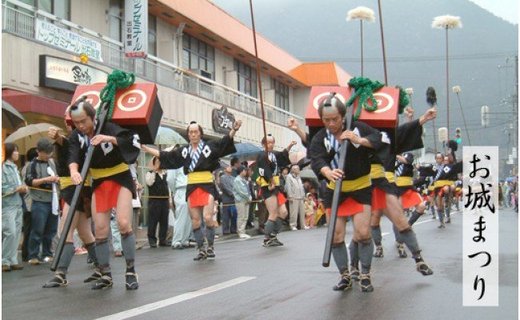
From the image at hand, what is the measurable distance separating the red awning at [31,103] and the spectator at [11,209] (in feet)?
14.7

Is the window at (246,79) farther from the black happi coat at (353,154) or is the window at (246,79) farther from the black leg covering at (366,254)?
the black leg covering at (366,254)

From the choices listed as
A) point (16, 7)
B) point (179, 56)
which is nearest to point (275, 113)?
point (179, 56)

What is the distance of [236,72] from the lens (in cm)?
3488

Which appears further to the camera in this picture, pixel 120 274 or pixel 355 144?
pixel 120 274

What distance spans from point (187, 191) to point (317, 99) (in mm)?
3941

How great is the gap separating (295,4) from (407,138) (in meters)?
176

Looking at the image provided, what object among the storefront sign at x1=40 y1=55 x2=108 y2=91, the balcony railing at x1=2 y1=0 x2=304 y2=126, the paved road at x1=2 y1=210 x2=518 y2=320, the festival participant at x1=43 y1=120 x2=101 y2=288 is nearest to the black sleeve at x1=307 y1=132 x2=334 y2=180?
the paved road at x1=2 y1=210 x2=518 y2=320

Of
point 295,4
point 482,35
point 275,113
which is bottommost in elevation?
point 275,113

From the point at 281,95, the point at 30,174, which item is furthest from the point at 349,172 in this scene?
the point at 281,95

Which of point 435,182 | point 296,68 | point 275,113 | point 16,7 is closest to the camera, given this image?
point 16,7

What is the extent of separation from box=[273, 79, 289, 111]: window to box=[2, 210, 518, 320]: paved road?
1193 inches

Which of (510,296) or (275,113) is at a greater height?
(275,113)

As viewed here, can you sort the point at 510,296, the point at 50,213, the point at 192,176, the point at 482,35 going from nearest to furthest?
the point at 510,296 < the point at 192,176 < the point at 50,213 < the point at 482,35

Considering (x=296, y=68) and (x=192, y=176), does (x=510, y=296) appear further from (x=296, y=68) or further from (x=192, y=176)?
(x=296, y=68)
